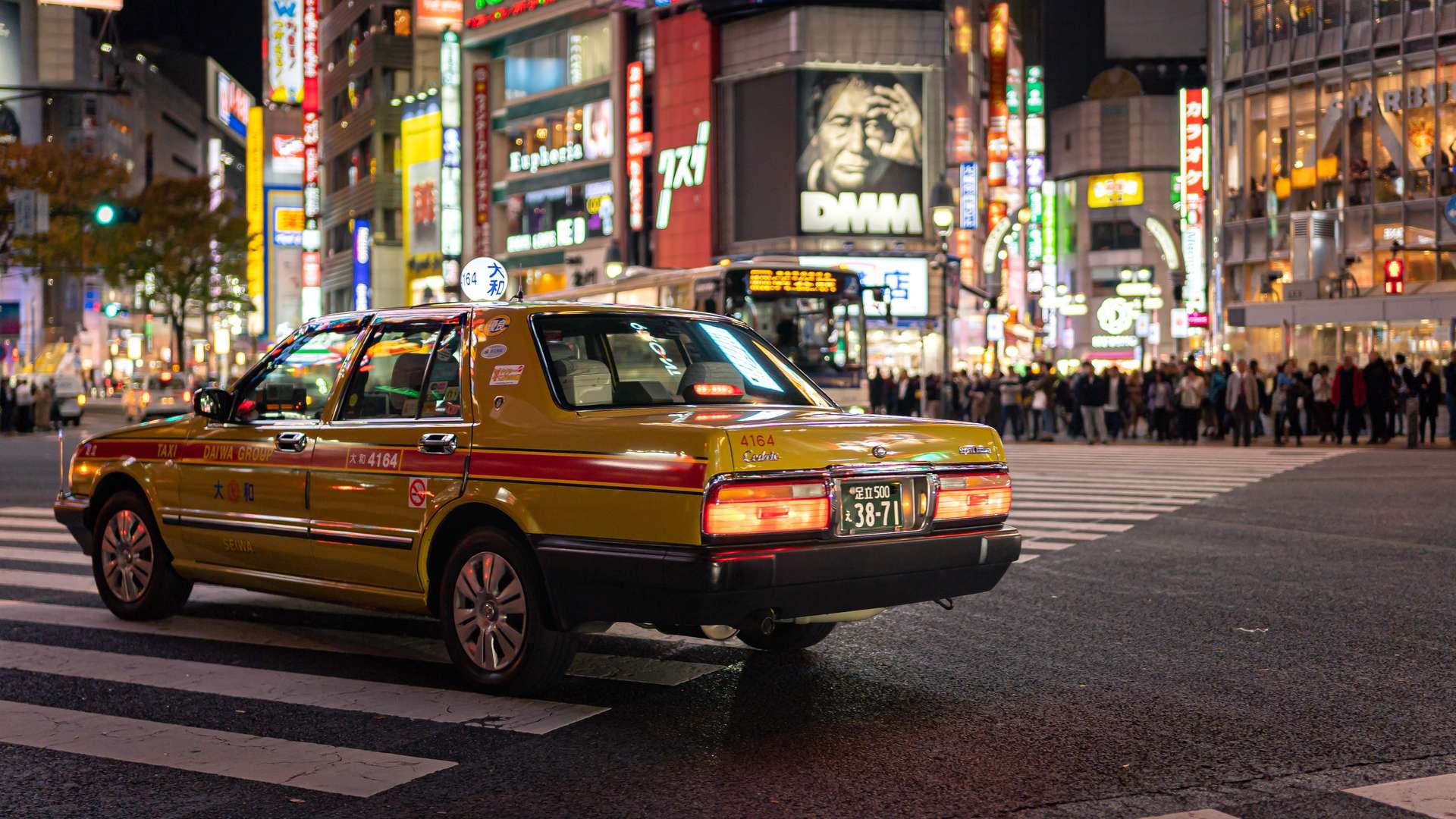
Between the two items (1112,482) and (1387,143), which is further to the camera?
(1387,143)

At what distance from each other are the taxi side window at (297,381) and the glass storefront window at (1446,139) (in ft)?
135

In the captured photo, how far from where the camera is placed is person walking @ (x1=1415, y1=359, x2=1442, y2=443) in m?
26.8

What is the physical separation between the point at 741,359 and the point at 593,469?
1.53m

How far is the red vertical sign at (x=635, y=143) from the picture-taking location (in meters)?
52.5

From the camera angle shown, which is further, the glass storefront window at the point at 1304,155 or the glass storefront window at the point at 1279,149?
the glass storefront window at the point at 1279,149

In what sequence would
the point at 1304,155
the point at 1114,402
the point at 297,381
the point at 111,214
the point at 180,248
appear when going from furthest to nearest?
the point at 180,248, the point at 1304,155, the point at 1114,402, the point at 111,214, the point at 297,381

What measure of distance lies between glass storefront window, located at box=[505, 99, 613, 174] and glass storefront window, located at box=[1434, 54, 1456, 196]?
27466mm

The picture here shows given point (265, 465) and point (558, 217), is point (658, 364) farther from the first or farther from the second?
point (558, 217)

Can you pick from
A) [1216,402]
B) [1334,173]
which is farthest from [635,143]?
[1216,402]

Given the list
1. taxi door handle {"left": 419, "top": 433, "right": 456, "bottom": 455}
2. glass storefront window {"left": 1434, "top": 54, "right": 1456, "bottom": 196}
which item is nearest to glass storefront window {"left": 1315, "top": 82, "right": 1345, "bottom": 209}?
glass storefront window {"left": 1434, "top": 54, "right": 1456, "bottom": 196}

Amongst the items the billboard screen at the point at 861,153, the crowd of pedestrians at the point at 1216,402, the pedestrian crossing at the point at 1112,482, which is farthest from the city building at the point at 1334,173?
the pedestrian crossing at the point at 1112,482

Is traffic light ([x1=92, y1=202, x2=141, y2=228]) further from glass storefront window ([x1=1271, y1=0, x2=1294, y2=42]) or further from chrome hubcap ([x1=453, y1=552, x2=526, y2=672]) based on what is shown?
glass storefront window ([x1=1271, y1=0, x2=1294, y2=42])

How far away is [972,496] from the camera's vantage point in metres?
6.04

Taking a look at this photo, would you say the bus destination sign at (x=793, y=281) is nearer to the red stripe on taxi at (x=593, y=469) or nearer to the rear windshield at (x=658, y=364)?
the rear windshield at (x=658, y=364)
